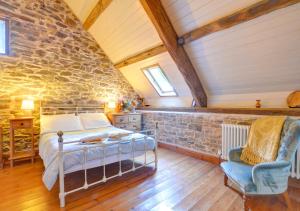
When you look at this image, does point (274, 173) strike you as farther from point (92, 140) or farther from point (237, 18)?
point (92, 140)

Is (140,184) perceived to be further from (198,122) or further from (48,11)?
(48,11)

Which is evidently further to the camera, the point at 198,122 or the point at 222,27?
the point at 198,122

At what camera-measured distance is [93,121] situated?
12.9ft

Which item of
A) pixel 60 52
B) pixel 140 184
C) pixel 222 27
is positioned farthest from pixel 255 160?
pixel 60 52

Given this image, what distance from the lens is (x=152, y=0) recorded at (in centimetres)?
259

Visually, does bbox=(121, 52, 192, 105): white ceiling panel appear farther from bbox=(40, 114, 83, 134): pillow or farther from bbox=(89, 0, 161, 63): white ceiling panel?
bbox=(40, 114, 83, 134): pillow

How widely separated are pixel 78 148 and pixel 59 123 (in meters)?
1.60

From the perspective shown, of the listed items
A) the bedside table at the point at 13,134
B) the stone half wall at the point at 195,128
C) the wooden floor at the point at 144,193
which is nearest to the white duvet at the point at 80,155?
the wooden floor at the point at 144,193

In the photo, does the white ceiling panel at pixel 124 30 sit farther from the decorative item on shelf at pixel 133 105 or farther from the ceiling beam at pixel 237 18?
the decorative item on shelf at pixel 133 105

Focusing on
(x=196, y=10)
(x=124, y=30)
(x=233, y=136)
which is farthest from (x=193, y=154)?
(x=124, y=30)

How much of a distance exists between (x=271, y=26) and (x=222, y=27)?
582 millimetres

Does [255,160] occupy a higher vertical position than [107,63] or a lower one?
lower

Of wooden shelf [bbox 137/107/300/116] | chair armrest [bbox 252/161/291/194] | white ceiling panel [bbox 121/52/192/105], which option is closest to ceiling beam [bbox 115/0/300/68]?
white ceiling panel [bbox 121/52/192/105]

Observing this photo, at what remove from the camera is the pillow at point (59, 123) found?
3361mm
